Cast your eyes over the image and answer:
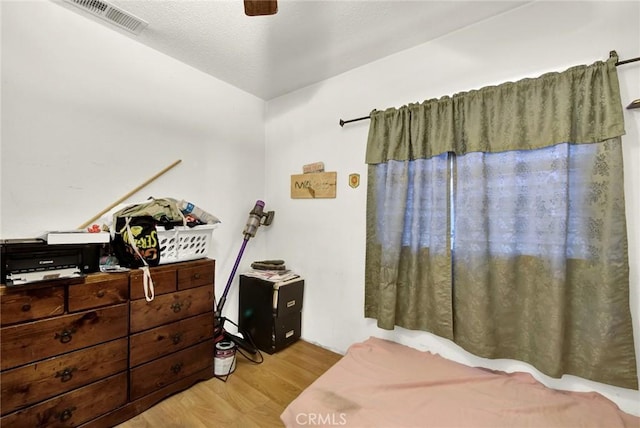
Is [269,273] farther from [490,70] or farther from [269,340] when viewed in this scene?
[490,70]

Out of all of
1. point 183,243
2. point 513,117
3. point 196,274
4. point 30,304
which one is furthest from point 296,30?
point 30,304

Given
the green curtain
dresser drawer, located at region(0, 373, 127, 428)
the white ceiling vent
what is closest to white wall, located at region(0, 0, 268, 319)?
the white ceiling vent

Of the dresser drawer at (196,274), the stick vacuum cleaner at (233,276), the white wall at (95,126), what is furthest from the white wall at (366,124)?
the dresser drawer at (196,274)

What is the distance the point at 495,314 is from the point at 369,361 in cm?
78

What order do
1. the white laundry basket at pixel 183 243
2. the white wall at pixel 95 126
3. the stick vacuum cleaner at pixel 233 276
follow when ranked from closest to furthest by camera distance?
the white wall at pixel 95 126
the white laundry basket at pixel 183 243
the stick vacuum cleaner at pixel 233 276

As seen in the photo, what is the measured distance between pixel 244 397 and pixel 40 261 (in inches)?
50.4

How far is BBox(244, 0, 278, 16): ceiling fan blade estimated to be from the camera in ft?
3.08

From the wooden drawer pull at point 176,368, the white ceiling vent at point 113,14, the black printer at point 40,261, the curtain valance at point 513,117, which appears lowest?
the wooden drawer pull at point 176,368

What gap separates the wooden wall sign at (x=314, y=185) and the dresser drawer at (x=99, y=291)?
55.6 inches

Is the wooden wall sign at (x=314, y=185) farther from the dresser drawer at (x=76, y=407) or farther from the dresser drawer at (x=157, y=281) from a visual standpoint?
the dresser drawer at (x=76, y=407)

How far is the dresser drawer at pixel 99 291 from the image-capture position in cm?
125

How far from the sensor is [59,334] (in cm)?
120

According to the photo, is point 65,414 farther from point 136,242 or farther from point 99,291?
point 136,242

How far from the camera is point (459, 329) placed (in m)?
1.59
